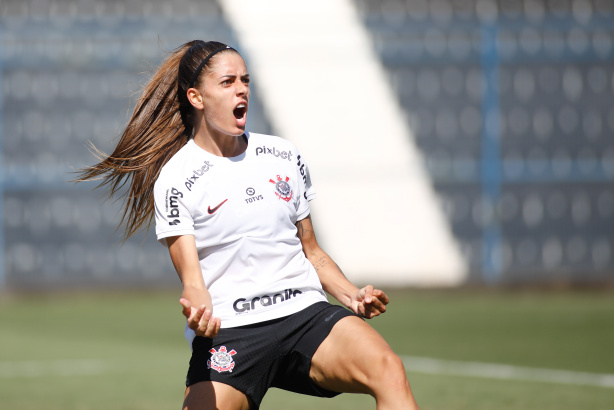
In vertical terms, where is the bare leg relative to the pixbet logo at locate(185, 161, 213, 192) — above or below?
below

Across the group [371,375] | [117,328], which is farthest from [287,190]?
[117,328]

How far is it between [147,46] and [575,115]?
20.4ft

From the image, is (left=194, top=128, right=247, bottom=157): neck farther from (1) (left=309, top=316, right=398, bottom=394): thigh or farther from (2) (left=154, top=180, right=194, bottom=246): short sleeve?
(1) (left=309, top=316, right=398, bottom=394): thigh

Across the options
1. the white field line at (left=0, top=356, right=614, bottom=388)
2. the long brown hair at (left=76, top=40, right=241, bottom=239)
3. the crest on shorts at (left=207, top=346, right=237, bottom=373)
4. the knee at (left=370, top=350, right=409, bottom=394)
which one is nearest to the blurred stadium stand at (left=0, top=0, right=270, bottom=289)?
the white field line at (left=0, top=356, right=614, bottom=388)

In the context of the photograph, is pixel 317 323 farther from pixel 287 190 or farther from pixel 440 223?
pixel 440 223

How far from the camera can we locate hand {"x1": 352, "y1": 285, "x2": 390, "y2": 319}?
4.23m

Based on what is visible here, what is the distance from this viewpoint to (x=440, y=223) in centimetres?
1562

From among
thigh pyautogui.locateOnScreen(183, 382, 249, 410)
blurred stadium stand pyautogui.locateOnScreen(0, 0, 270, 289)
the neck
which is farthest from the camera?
blurred stadium stand pyautogui.locateOnScreen(0, 0, 270, 289)

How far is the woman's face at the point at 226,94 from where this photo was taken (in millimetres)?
4430

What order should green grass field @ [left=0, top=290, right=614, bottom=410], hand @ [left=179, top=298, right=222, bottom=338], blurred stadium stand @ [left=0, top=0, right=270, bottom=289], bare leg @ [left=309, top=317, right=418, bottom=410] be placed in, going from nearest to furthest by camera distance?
1. hand @ [left=179, top=298, right=222, bottom=338]
2. bare leg @ [left=309, top=317, right=418, bottom=410]
3. green grass field @ [left=0, top=290, right=614, bottom=410]
4. blurred stadium stand @ [left=0, top=0, right=270, bottom=289]

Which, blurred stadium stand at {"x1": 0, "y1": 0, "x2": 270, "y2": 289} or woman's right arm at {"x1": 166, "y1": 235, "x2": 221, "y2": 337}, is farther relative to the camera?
blurred stadium stand at {"x1": 0, "y1": 0, "x2": 270, "y2": 289}

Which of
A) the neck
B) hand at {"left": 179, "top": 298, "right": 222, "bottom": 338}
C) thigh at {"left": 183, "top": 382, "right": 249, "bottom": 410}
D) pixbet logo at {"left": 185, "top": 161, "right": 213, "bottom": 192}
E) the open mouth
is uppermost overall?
the open mouth

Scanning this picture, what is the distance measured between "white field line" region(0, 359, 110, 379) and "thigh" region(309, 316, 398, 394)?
4.87 metres

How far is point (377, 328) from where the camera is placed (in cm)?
1141
